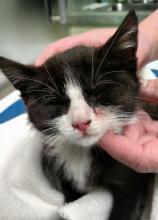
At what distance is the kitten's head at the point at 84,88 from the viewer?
0.77 meters

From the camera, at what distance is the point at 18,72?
0.84 m

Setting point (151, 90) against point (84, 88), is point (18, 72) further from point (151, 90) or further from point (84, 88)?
point (151, 90)

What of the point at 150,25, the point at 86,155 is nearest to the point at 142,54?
the point at 150,25

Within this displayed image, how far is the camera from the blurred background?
1.78 meters

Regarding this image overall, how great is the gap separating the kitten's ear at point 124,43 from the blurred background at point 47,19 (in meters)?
0.96

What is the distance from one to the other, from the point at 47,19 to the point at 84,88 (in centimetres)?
129

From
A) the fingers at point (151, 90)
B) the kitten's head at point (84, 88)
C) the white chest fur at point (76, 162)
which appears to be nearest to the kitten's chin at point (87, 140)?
the kitten's head at point (84, 88)

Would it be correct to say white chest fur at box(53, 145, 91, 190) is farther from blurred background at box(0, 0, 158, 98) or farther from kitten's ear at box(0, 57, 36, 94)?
blurred background at box(0, 0, 158, 98)

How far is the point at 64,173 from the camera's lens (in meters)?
0.99

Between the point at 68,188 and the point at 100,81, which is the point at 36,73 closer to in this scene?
the point at 100,81

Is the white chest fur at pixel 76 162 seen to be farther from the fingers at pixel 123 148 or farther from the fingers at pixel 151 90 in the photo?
the fingers at pixel 151 90

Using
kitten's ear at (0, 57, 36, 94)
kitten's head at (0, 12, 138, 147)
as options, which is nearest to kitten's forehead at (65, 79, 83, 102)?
kitten's head at (0, 12, 138, 147)

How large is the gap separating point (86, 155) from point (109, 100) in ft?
0.66

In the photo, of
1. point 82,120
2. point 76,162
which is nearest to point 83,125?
point 82,120
